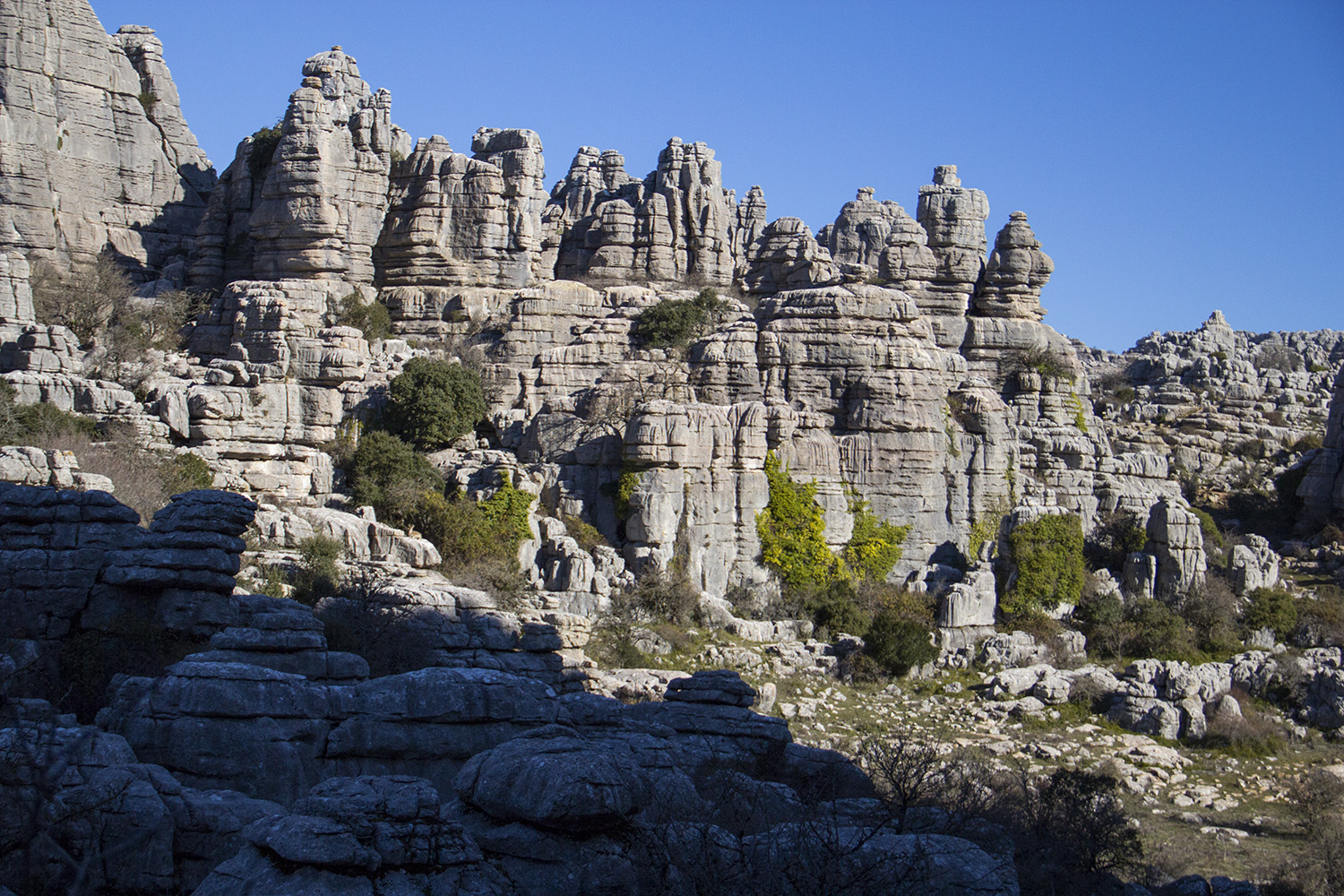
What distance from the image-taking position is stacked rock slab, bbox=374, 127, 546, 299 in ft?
115

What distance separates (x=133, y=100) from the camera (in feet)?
121

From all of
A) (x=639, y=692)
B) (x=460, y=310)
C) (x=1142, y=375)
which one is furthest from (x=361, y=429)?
(x=1142, y=375)

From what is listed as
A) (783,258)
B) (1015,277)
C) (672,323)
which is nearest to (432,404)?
(672,323)

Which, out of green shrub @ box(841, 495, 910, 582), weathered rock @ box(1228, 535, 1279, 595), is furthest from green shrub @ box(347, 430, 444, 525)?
weathered rock @ box(1228, 535, 1279, 595)

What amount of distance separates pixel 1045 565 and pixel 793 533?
615 centimetres

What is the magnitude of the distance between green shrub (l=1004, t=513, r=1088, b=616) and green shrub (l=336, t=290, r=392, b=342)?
17.0 m

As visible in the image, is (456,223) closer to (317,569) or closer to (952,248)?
(952,248)

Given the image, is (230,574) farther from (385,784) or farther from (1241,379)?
(1241,379)

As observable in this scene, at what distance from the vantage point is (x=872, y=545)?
1158 inches

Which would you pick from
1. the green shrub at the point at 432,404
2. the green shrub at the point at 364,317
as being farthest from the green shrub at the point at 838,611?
the green shrub at the point at 364,317

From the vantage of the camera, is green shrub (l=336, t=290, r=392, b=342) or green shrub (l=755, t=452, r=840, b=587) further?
green shrub (l=336, t=290, r=392, b=342)

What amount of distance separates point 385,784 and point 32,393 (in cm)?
1945

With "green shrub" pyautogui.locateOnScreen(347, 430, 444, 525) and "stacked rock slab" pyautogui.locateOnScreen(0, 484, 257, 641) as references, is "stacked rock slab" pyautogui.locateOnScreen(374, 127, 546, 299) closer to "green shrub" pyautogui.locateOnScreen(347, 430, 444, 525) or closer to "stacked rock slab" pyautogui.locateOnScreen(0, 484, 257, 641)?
"green shrub" pyautogui.locateOnScreen(347, 430, 444, 525)

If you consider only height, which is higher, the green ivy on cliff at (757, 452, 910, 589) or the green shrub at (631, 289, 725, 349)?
the green shrub at (631, 289, 725, 349)
